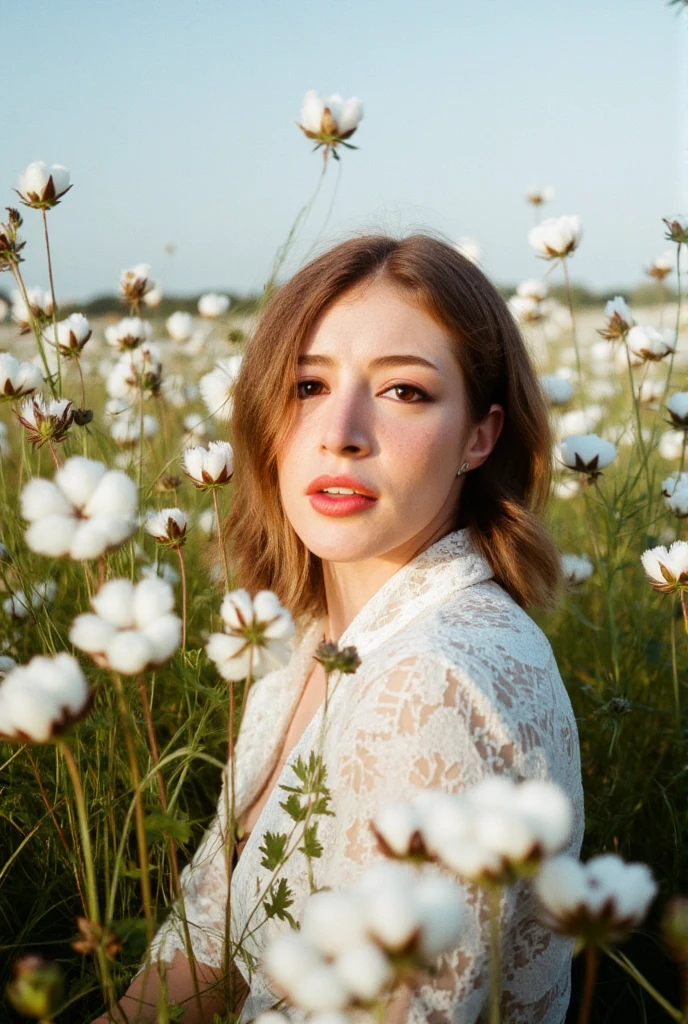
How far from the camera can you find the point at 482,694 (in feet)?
3.21

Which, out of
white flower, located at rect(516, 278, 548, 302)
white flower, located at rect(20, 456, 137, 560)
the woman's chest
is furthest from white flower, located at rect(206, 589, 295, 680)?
white flower, located at rect(516, 278, 548, 302)

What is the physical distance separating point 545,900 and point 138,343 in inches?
62.6

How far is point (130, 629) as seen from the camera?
0.65 meters

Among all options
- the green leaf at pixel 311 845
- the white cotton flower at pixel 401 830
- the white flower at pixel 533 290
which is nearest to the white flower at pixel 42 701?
the white cotton flower at pixel 401 830

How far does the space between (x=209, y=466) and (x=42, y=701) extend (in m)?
0.68

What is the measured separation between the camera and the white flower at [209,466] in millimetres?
1238

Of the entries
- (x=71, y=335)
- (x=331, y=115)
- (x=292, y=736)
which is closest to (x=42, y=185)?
(x=71, y=335)

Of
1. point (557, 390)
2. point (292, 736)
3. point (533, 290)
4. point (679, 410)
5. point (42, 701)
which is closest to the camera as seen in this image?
point (42, 701)

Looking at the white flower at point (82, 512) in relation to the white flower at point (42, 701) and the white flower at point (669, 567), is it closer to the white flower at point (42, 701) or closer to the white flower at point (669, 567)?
the white flower at point (42, 701)

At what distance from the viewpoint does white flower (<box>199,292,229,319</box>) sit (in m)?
2.88

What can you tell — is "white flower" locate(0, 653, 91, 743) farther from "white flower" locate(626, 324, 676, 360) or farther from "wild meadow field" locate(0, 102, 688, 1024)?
"white flower" locate(626, 324, 676, 360)

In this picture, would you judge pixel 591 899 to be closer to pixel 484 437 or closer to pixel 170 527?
pixel 170 527

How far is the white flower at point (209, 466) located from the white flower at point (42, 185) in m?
0.43

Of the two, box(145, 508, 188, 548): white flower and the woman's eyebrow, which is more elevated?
the woman's eyebrow
